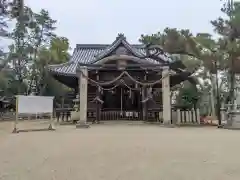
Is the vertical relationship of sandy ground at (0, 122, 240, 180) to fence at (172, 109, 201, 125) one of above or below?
below

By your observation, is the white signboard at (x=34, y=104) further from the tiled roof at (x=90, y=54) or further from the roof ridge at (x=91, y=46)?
the roof ridge at (x=91, y=46)

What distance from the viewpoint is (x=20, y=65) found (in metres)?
29.0

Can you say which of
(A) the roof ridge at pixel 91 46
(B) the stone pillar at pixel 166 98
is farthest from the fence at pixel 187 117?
(A) the roof ridge at pixel 91 46

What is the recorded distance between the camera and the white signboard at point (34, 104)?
35.2 feet

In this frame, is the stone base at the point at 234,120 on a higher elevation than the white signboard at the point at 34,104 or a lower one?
lower

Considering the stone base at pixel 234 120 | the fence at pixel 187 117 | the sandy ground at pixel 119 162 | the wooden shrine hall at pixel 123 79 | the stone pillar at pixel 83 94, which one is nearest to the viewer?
the sandy ground at pixel 119 162

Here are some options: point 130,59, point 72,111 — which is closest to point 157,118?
point 130,59

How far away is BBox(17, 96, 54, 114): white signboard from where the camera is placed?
10727mm

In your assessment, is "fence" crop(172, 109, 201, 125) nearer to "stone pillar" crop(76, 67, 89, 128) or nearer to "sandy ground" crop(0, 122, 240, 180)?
"stone pillar" crop(76, 67, 89, 128)

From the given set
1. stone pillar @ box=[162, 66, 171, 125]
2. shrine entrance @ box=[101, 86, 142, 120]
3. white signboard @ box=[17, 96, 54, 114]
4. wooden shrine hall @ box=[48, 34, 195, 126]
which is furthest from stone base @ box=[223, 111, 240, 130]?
white signboard @ box=[17, 96, 54, 114]

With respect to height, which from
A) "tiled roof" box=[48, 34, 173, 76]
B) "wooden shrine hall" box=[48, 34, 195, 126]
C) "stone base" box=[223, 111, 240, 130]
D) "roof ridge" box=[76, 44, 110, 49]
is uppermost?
"roof ridge" box=[76, 44, 110, 49]

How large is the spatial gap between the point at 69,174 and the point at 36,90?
27.6m

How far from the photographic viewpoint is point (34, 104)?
11.0m

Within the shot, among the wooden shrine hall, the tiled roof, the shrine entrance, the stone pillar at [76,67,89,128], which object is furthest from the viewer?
the shrine entrance
